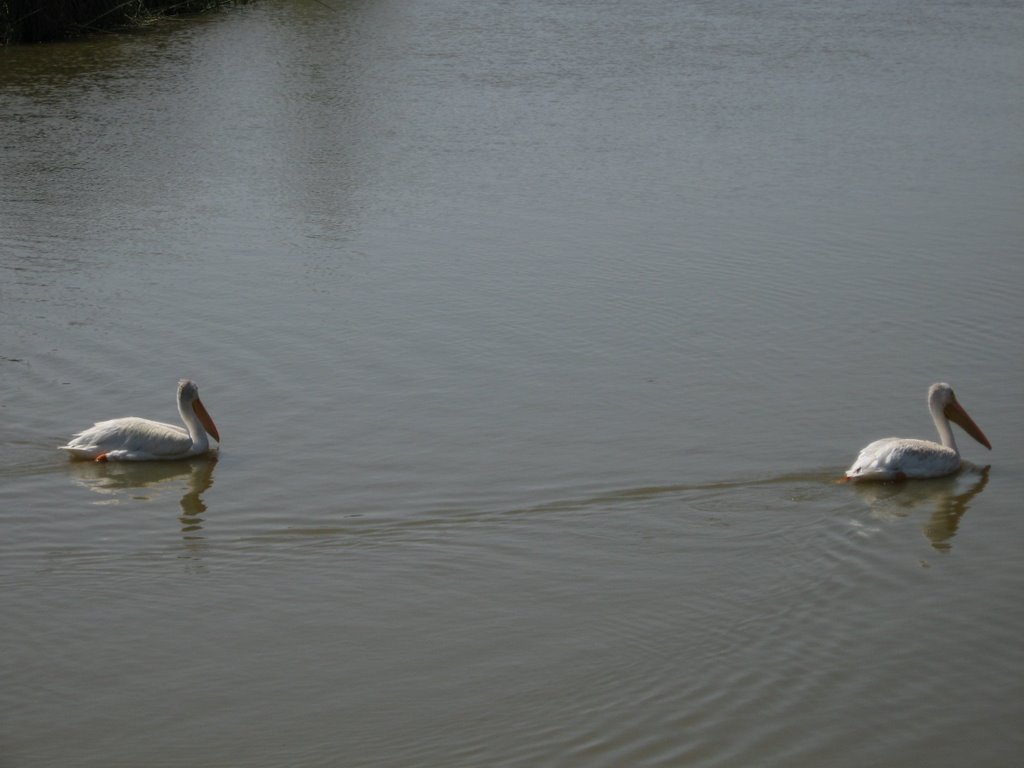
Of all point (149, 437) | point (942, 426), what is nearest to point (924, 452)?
point (942, 426)

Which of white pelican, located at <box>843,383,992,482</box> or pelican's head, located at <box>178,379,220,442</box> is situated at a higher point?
pelican's head, located at <box>178,379,220,442</box>

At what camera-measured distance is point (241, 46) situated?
17.5m

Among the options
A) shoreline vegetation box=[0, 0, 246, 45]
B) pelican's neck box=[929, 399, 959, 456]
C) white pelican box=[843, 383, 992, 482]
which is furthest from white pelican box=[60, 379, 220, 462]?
shoreline vegetation box=[0, 0, 246, 45]

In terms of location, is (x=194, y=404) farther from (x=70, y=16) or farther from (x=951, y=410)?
(x=70, y=16)

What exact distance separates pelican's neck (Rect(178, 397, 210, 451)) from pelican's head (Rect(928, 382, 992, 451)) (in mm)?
3575

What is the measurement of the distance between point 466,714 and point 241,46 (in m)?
14.5

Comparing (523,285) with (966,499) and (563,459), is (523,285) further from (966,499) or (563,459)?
(966,499)

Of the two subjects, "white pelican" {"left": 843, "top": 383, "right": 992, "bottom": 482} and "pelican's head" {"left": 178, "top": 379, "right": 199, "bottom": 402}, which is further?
"pelican's head" {"left": 178, "top": 379, "right": 199, "bottom": 402}

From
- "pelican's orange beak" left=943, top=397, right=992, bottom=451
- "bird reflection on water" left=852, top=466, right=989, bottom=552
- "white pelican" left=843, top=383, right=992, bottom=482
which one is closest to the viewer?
"bird reflection on water" left=852, top=466, right=989, bottom=552

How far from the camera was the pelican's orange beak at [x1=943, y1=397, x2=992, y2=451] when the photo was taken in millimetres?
6848

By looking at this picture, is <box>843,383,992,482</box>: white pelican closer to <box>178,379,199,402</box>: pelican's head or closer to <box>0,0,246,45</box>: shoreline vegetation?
<box>178,379,199,402</box>: pelican's head

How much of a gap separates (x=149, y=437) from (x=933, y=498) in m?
3.71

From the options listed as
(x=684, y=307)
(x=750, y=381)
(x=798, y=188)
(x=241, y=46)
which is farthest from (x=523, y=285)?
(x=241, y=46)

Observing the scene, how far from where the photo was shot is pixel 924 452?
6539 mm
